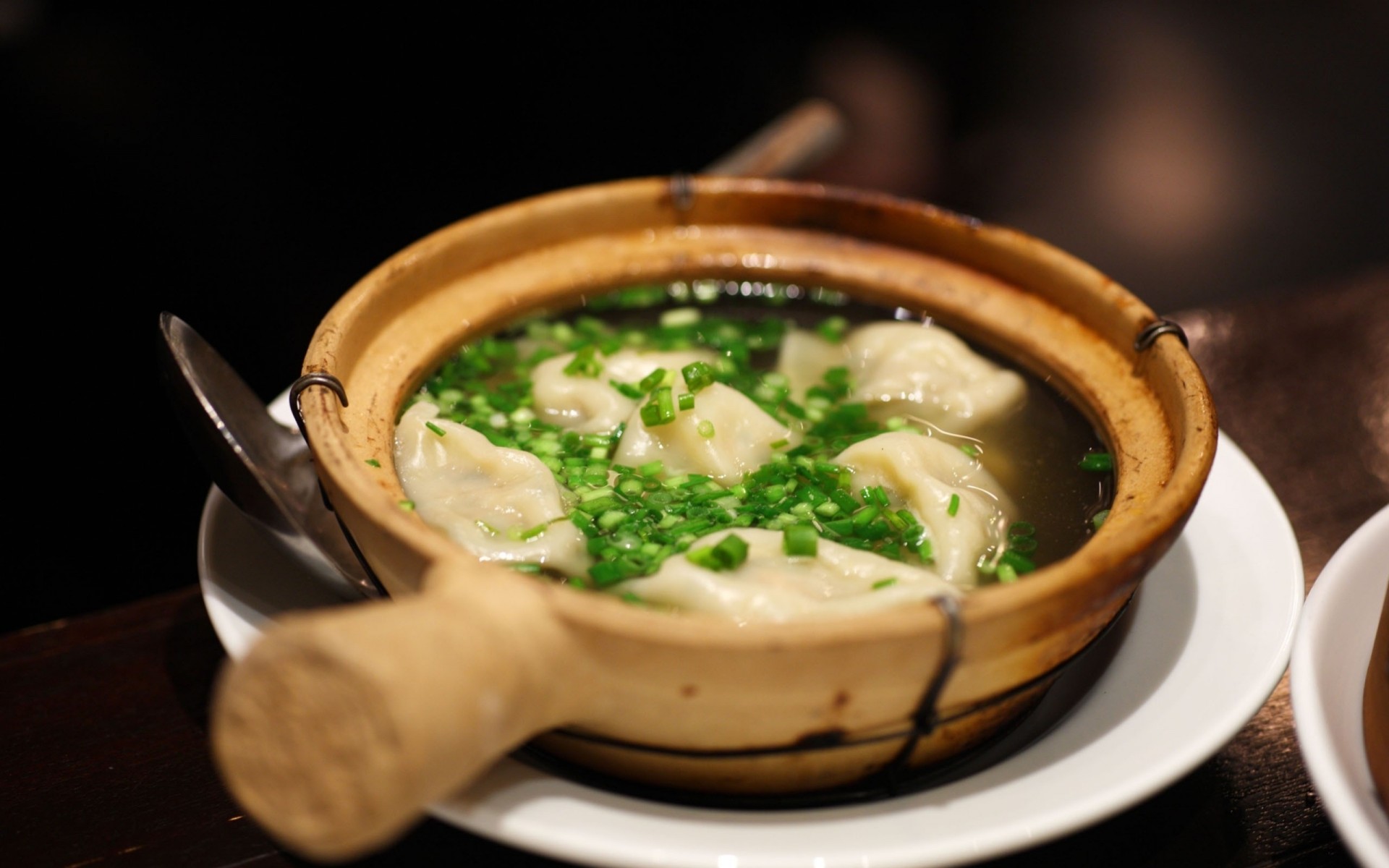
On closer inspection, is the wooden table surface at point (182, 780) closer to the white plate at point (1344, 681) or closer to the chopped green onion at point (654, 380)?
the white plate at point (1344, 681)

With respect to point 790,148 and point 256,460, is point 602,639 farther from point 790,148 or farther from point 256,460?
point 790,148

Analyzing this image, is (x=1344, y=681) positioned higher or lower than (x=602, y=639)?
lower

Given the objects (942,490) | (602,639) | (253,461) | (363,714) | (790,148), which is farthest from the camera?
(790,148)

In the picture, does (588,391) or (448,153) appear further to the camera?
(448,153)

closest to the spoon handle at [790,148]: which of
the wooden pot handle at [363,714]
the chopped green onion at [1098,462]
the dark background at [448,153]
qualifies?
the dark background at [448,153]

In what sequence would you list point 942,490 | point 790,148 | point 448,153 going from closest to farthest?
point 942,490
point 790,148
point 448,153

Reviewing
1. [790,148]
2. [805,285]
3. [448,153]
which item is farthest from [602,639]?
[448,153]

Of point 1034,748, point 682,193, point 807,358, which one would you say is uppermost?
point 682,193
